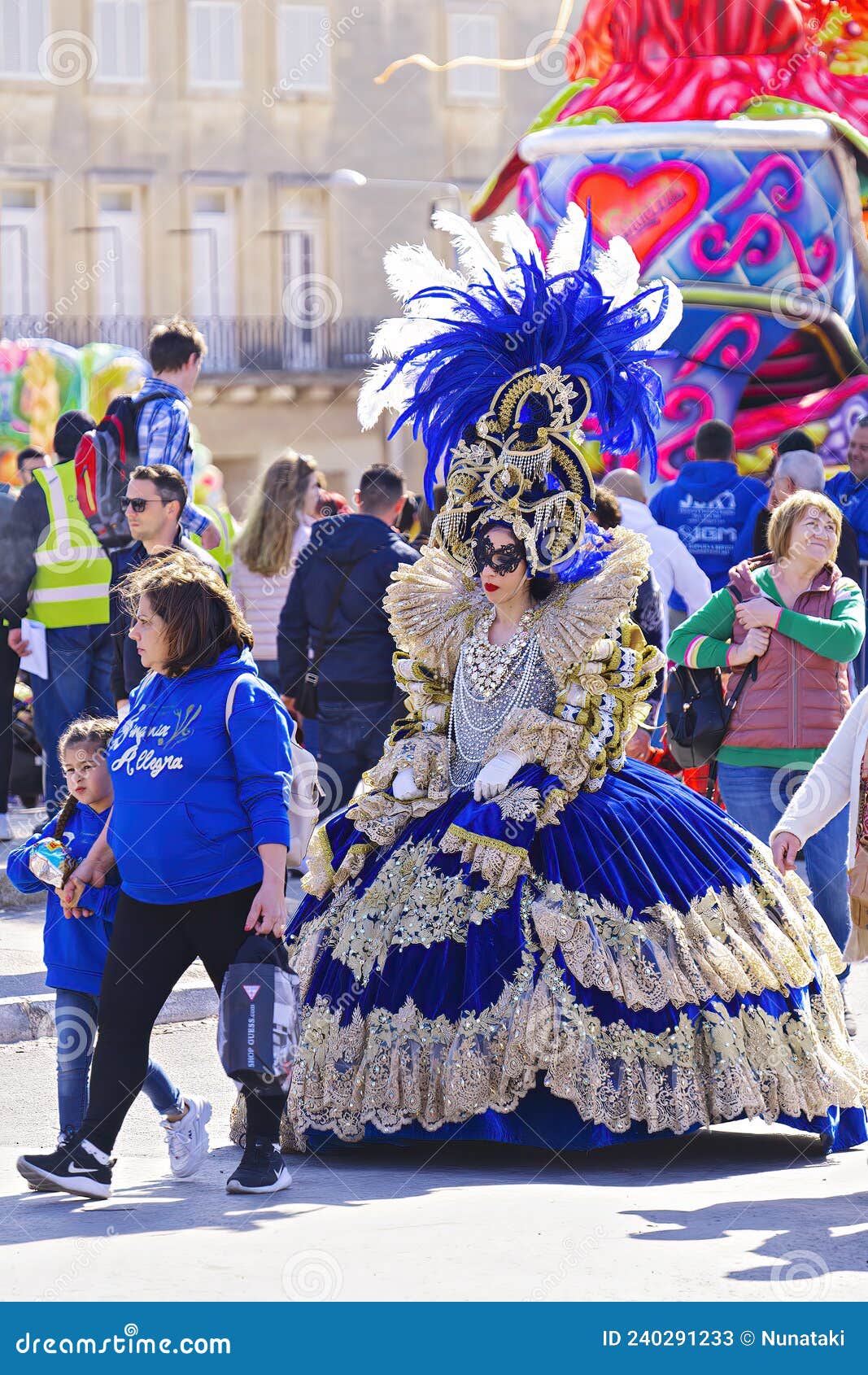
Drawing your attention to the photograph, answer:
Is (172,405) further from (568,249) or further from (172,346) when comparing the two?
(568,249)

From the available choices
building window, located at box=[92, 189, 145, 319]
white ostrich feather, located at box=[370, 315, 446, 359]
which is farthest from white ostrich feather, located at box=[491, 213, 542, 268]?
building window, located at box=[92, 189, 145, 319]

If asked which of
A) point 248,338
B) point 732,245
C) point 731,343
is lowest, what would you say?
point 731,343

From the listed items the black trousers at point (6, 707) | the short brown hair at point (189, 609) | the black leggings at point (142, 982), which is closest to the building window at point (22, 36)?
the black trousers at point (6, 707)

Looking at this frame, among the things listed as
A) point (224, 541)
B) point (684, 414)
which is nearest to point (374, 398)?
point (224, 541)

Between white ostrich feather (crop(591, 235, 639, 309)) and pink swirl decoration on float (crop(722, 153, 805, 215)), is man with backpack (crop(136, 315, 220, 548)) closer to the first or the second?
white ostrich feather (crop(591, 235, 639, 309))

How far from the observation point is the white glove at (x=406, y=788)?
6207mm

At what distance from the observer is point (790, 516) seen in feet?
23.9

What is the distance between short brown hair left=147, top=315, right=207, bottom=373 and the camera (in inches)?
330

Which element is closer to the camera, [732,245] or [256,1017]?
[256,1017]

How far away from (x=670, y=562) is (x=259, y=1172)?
4.73 meters

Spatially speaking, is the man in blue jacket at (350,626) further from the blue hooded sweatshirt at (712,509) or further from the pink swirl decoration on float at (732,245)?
the pink swirl decoration on float at (732,245)

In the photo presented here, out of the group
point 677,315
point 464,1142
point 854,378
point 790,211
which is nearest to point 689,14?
point 790,211

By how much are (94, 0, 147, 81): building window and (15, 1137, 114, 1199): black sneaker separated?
27879mm

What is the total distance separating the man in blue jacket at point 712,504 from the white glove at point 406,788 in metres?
4.66
